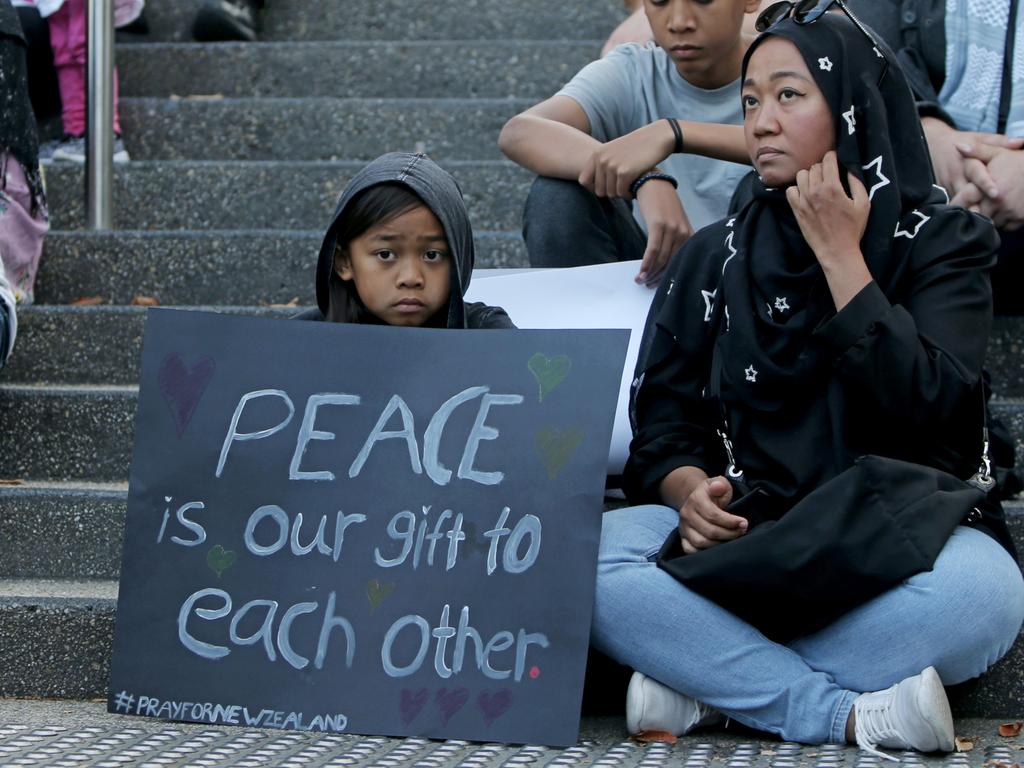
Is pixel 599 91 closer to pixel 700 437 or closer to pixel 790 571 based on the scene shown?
pixel 700 437

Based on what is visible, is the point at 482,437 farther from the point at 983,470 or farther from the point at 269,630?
the point at 983,470

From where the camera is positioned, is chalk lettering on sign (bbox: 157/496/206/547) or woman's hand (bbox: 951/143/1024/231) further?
woman's hand (bbox: 951/143/1024/231)

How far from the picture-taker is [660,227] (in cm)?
300

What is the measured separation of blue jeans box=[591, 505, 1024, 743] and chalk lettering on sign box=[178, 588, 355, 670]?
16.3 inches

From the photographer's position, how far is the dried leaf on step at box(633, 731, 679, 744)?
2.42 m

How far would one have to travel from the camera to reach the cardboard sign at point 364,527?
7.88 feet

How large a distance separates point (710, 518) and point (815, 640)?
25 cm

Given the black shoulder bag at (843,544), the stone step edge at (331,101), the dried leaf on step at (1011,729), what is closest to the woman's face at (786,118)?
the black shoulder bag at (843,544)

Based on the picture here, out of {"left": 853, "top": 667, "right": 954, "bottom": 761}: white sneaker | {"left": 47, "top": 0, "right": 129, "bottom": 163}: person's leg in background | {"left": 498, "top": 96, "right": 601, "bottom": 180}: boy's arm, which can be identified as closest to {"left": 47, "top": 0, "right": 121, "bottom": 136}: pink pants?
{"left": 47, "top": 0, "right": 129, "bottom": 163}: person's leg in background

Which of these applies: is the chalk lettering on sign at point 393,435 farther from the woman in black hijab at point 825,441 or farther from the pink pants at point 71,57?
the pink pants at point 71,57

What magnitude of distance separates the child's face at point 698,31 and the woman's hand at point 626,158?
0.20 meters

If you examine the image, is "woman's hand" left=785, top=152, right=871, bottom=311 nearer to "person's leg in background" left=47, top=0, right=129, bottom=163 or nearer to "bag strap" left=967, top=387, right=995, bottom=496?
"bag strap" left=967, top=387, right=995, bottom=496

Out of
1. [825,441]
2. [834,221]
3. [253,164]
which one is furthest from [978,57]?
[253,164]

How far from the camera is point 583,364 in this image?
2.52 metres
